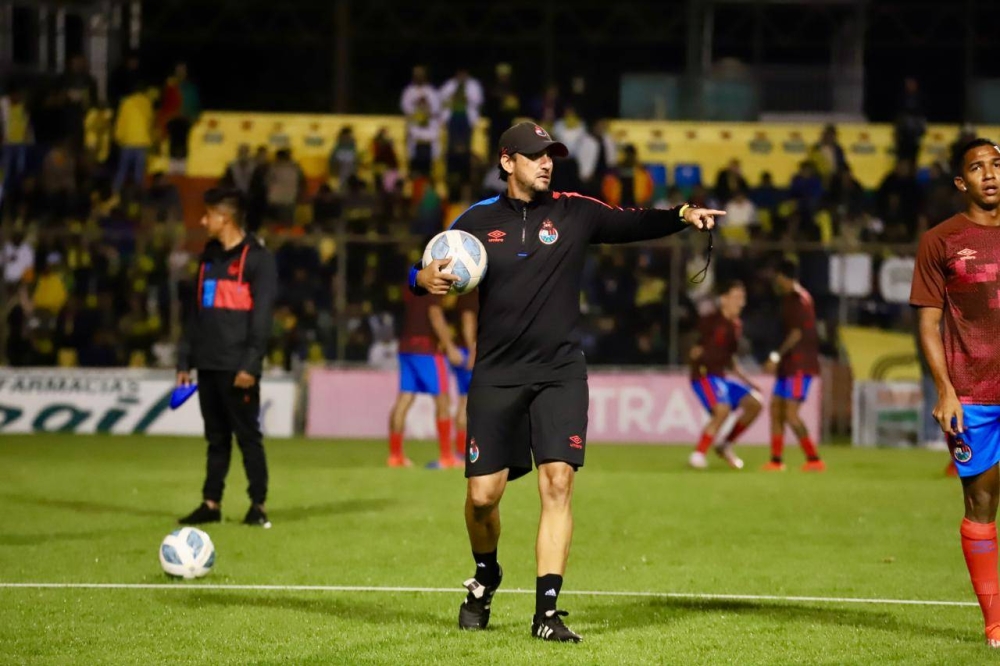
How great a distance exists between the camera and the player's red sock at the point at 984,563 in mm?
7414

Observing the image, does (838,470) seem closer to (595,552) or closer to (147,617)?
(595,552)

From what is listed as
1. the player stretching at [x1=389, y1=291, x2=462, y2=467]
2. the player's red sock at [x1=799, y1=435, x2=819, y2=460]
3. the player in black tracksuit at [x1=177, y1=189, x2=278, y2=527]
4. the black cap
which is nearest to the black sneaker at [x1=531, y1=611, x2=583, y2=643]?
the black cap

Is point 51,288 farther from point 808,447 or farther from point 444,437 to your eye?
point 808,447

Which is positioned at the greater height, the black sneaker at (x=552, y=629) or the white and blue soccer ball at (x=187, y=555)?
the black sneaker at (x=552, y=629)

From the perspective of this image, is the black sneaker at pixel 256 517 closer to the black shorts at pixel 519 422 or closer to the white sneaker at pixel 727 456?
the black shorts at pixel 519 422

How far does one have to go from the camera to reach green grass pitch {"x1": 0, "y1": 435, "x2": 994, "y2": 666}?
7.21m

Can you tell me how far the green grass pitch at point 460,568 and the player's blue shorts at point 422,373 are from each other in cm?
93

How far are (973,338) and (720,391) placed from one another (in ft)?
38.5

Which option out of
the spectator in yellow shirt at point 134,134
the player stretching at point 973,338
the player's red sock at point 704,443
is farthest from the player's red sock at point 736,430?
the spectator in yellow shirt at point 134,134

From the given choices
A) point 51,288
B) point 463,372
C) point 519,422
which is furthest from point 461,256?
point 51,288

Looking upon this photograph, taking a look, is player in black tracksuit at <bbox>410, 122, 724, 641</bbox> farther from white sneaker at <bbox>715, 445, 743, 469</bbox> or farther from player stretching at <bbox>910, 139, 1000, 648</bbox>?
white sneaker at <bbox>715, 445, 743, 469</bbox>

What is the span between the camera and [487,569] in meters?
7.74

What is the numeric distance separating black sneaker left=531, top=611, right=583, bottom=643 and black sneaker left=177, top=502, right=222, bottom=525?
513cm

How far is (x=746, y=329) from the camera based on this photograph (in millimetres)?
24312
